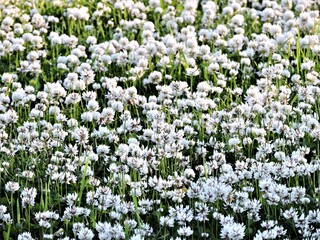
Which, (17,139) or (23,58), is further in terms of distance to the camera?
(23,58)

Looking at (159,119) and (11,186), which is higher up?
(159,119)

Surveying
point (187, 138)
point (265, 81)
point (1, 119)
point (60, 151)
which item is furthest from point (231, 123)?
point (1, 119)

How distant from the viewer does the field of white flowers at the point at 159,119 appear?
3.79 m

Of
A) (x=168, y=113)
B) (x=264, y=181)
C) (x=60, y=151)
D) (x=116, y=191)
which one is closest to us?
(x=264, y=181)

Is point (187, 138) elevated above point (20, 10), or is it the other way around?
point (20, 10)

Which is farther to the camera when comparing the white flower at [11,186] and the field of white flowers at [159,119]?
the white flower at [11,186]

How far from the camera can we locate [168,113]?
488 centimetres

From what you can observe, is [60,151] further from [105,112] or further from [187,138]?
[187,138]

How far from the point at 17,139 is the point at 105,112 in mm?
557

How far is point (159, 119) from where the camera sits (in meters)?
4.55

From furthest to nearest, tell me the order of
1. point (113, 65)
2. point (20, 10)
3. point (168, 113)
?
point (20, 10) < point (113, 65) < point (168, 113)

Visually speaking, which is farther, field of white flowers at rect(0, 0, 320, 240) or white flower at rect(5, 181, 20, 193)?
white flower at rect(5, 181, 20, 193)

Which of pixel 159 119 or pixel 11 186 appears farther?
pixel 159 119

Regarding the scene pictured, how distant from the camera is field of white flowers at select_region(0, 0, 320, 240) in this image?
3789mm
